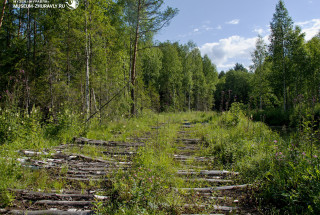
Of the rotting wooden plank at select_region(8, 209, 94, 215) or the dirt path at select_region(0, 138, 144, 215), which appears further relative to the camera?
the dirt path at select_region(0, 138, 144, 215)

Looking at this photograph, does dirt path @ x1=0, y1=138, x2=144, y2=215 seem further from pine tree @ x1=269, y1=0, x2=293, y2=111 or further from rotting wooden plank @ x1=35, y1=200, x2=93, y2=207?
pine tree @ x1=269, y1=0, x2=293, y2=111

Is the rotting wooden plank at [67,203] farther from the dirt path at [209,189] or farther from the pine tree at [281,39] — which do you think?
the pine tree at [281,39]

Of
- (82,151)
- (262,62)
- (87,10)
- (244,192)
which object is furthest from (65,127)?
(262,62)

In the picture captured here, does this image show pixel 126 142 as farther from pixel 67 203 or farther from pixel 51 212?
pixel 51 212

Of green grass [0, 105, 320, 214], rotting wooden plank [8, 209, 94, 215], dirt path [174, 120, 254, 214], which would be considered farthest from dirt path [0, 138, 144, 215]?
dirt path [174, 120, 254, 214]

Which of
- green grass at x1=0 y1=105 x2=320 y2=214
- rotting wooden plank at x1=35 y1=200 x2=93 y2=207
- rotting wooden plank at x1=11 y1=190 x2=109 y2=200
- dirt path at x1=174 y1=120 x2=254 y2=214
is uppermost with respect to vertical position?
green grass at x1=0 y1=105 x2=320 y2=214

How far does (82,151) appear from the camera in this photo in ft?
18.8

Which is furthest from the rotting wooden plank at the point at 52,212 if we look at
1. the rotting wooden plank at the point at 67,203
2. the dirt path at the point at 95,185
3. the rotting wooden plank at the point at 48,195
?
the rotting wooden plank at the point at 48,195

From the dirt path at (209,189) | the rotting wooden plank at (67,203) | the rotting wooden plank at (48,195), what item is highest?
the rotting wooden plank at (48,195)

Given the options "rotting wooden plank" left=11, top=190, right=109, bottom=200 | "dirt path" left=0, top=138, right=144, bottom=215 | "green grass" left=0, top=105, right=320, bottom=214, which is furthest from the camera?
"rotting wooden plank" left=11, top=190, right=109, bottom=200

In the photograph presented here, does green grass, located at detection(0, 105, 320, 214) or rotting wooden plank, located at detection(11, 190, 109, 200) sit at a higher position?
green grass, located at detection(0, 105, 320, 214)

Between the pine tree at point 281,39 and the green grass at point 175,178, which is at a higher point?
the pine tree at point 281,39

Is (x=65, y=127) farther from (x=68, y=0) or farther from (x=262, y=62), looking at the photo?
(x=262, y=62)

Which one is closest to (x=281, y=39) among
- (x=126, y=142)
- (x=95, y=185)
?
(x=126, y=142)
